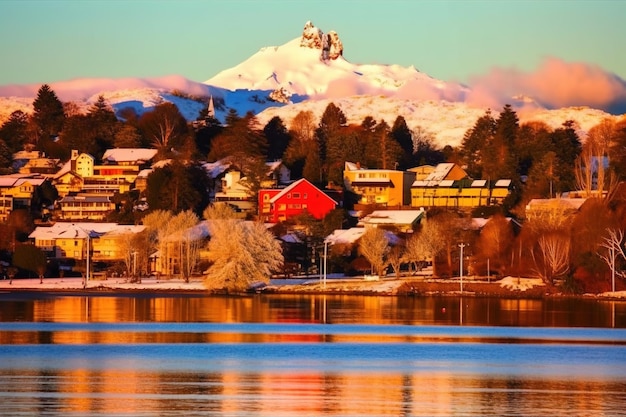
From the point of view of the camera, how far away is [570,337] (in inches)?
2020

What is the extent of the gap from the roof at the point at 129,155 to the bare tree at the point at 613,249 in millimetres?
57556

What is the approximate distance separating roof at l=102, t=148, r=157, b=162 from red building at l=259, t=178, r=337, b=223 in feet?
74.2

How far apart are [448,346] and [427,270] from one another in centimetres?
4531

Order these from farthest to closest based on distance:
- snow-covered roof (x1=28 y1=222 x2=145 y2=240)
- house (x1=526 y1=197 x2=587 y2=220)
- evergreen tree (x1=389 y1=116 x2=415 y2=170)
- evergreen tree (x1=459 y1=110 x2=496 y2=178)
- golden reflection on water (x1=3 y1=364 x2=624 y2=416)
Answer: evergreen tree (x1=389 y1=116 x2=415 y2=170) → evergreen tree (x1=459 y1=110 x2=496 y2=178) → snow-covered roof (x1=28 y1=222 x2=145 y2=240) → house (x1=526 y1=197 x2=587 y2=220) → golden reflection on water (x1=3 y1=364 x2=624 y2=416)

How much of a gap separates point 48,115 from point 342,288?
7333cm

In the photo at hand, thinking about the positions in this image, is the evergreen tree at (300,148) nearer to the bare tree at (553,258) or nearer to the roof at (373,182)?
the roof at (373,182)

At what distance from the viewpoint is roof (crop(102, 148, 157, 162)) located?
126 metres

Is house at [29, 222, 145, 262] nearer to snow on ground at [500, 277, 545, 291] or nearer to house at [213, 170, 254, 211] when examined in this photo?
house at [213, 170, 254, 211]

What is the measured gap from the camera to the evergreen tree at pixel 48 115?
146875mm

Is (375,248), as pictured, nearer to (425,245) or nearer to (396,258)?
(396,258)

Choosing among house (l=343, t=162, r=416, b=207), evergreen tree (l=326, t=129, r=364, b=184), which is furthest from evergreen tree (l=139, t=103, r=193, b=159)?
house (l=343, t=162, r=416, b=207)

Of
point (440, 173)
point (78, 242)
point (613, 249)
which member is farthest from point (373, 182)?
point (613, 249)

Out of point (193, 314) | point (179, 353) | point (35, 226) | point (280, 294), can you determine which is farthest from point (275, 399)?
point (35, 226)

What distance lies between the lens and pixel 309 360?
41.3 m
